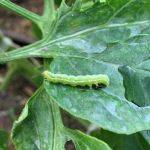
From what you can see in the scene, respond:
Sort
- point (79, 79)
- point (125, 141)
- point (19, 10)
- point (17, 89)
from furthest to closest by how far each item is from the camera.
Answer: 1. point (17, 89)
2. point (125, 141)
3. point (19, 10)
4. point (79, 79)

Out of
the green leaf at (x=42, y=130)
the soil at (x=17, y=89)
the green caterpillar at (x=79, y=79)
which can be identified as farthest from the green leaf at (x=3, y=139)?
the soil at (x=17, y=89)

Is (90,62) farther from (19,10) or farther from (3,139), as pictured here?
(3,139)

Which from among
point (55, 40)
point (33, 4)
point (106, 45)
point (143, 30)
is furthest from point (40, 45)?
point (33, 4)

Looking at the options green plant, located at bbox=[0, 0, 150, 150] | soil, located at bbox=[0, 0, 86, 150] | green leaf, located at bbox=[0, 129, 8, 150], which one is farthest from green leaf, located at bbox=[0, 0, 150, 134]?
soil, located at bbox=[0, 0, 86, 150]

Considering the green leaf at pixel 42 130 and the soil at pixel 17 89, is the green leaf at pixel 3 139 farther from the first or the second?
the soil at pixel 17 89

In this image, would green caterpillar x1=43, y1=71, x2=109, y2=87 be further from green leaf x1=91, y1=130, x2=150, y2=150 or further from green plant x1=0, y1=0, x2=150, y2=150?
green leaf x1=91, y1=130, x2=150, y2=150

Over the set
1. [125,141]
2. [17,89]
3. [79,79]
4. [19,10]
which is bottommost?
[125,141]

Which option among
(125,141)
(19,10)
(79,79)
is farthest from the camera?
(125,141)

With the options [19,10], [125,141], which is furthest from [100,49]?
[125,141]
